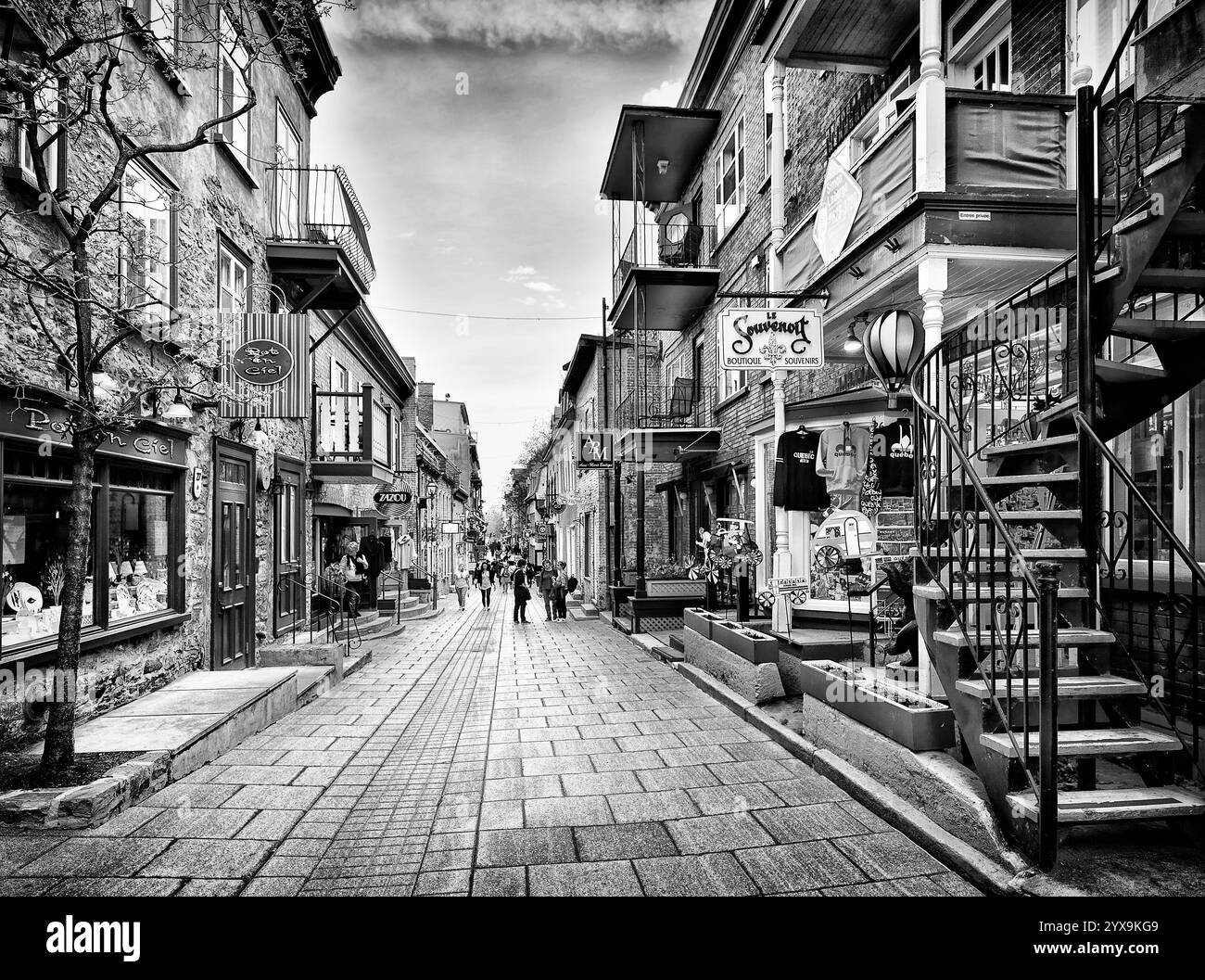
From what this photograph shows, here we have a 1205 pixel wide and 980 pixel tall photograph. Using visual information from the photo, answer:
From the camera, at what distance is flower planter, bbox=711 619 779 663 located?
7777 mm

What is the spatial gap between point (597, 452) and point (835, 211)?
463 inches

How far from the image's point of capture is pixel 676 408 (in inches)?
662

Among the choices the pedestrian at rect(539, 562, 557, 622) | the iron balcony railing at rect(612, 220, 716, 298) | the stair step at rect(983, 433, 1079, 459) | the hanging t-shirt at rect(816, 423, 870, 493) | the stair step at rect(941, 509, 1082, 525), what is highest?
the iron balcony railing at rect(612, 220, 716, 298)

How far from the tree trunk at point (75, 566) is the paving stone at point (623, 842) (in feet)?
11.8

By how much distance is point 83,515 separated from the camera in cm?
505

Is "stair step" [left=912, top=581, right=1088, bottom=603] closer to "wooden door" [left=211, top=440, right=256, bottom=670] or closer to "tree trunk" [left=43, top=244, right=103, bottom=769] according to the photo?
"tree trunk" [left=43, top=244, right=103, bottom=769]

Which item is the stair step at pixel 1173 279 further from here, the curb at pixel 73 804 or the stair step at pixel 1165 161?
the curb at pixel 73 804

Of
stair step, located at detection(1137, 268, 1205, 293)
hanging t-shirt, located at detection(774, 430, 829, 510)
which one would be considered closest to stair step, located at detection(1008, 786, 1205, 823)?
A: stair step, located at detection(1137, 268, 1205, 293)

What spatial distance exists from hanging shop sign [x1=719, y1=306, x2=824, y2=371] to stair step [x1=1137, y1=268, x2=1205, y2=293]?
3.82 metres

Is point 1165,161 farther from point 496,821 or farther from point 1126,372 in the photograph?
point 496,821

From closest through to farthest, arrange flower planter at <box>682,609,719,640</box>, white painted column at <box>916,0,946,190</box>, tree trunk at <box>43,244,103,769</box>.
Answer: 1. tree trunk at <box>43,244,103,769</box>
2. white painted column at <box>916,0,946,190</box>
3. flower planter at <box>682,609,719,640</box>
